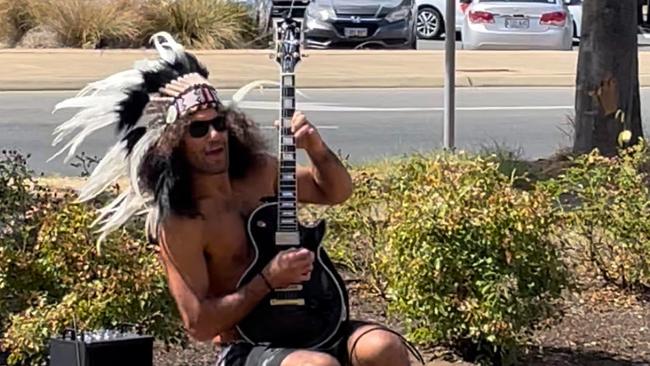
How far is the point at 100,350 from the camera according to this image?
4426mm

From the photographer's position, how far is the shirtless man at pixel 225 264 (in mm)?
3955

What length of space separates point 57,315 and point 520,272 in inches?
64.5

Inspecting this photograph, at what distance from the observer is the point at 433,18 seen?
85.0ft

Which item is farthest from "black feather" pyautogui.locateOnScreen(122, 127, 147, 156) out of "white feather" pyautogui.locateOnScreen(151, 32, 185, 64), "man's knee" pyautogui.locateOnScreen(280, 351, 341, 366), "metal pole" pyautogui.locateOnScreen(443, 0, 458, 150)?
"metal pole" pyautogui.locateOnScreen(443, 0, 458, 150)

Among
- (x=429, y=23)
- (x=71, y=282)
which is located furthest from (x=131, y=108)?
(x=429, y=23)

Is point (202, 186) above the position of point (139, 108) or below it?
below

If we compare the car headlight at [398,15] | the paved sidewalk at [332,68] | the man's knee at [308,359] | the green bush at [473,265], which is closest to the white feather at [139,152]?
the man's knee at [308,359]

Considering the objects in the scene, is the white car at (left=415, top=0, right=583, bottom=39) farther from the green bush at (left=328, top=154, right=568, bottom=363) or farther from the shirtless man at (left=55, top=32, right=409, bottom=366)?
the shirtless man at (left=55, top=32, right=409, bottom=366)

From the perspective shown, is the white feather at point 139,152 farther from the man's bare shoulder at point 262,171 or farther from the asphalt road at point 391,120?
the asphalt road at point 391,120

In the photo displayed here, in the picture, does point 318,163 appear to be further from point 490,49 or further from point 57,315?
point 490,49

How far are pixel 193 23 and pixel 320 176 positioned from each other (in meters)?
16.7

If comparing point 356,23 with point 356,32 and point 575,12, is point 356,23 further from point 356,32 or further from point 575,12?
point 575,12

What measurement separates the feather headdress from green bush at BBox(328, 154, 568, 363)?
1240mm

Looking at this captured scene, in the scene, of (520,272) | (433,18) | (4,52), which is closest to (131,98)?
(520,272)
